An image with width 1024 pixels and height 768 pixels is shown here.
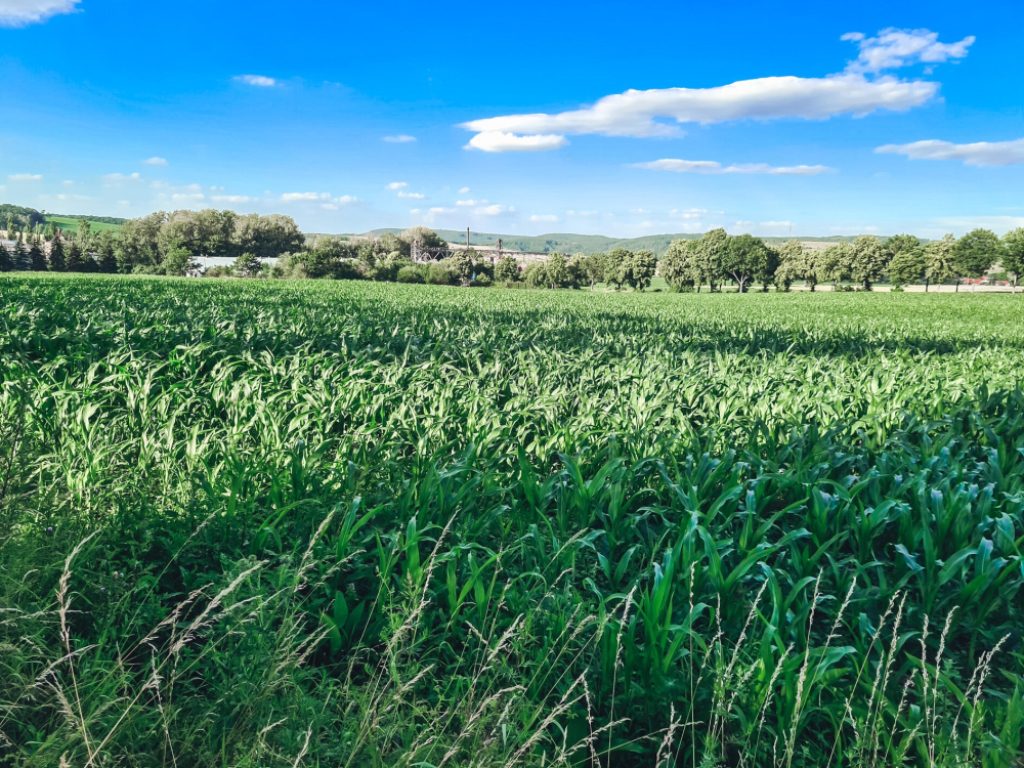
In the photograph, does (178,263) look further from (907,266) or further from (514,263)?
(907,266)

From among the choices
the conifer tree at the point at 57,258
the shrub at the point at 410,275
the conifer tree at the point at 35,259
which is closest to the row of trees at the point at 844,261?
the shrub at the point at 410,275

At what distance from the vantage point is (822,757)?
222 centimetres

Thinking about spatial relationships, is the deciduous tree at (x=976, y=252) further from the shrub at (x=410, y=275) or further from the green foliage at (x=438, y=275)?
the shrub at (x=410, y=275)

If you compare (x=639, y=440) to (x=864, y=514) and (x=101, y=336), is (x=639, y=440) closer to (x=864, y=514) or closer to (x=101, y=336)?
(x=864, y=514)

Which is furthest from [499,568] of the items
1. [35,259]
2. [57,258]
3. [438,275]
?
[57,258]

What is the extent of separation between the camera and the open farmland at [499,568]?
2213 millimetres

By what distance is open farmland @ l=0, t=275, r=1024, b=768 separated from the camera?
2.21 meters

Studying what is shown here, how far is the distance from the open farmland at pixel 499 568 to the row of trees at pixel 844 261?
114 meters

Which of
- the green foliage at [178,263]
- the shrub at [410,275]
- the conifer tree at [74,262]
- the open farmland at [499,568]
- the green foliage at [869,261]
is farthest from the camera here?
the green foliage at [869,261]

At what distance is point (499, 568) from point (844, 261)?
12207 cm

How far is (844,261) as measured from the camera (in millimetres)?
105812

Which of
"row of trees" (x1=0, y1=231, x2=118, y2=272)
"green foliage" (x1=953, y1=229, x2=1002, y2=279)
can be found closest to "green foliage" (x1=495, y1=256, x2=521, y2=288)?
"row of trees" (x1=0, y1=231, x2=118, y2=272)

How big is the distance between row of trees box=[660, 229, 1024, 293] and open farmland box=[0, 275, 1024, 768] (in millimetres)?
113624

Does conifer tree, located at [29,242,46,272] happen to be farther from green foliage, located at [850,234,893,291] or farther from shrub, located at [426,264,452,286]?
green foliage, located at [850,234,893,291]
